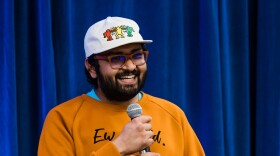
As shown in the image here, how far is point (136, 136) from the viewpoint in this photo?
4.42ft

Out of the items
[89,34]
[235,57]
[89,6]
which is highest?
[89,6]

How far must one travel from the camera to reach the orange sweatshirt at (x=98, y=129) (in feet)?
4.81

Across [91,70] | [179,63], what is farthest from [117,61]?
[179,63]

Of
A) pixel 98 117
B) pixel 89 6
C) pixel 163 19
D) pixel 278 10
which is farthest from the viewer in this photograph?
pixel 278 10

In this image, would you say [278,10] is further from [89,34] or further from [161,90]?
[89,34]

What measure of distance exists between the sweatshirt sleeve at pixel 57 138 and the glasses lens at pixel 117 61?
252mm

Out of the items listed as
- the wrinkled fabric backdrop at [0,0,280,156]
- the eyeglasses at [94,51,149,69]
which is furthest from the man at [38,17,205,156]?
the wrinkled fabric backdrop at [0,0,280,156]

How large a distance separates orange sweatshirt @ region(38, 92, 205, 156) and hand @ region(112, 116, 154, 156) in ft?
0.15

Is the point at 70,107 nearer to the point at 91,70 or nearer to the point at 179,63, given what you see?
the point at 91,70

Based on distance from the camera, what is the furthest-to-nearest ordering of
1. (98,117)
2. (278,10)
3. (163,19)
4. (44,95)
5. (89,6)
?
1. (278,10)
2. (163,19)
3. (89,6)
4. (44,95)
5. (98,117)

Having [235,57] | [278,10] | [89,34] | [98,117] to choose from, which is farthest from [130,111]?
Answer: [278,10]

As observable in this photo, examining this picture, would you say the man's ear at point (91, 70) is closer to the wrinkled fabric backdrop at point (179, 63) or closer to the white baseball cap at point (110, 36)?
the white baseball cap at point (110, 36)

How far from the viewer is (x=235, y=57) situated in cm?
225

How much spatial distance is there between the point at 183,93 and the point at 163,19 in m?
0.38
